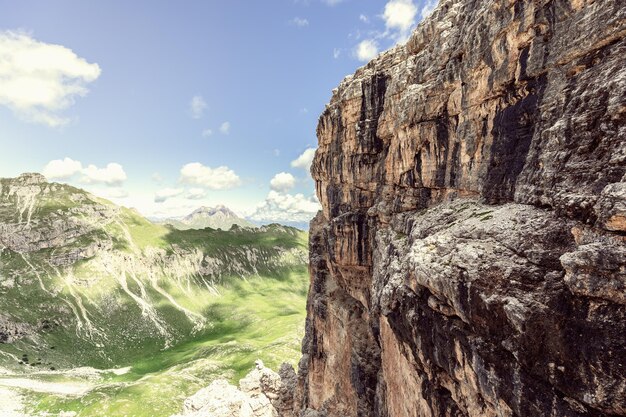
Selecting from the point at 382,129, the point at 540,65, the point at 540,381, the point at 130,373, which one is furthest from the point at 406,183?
the point at 130,373

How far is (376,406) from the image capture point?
141 feet

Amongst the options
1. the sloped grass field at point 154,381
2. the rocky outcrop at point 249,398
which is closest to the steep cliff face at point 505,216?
the rocky outcrop at point 249,398

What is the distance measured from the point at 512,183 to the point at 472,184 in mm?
5997

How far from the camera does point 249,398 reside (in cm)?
7144

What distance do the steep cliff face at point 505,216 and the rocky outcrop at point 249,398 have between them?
31.5 meters

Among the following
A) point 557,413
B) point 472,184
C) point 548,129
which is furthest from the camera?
point 472,184

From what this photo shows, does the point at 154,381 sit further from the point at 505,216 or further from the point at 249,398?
the point at 505,216

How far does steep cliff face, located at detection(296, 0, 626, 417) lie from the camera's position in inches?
620

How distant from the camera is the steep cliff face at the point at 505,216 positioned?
51.7 feet

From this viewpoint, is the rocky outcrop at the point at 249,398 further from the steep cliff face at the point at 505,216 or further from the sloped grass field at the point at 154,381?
the sloped grass field at the point at 154,381

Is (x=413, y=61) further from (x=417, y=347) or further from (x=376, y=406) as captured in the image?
(x=376, y=406)

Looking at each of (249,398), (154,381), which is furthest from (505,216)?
(154,381)

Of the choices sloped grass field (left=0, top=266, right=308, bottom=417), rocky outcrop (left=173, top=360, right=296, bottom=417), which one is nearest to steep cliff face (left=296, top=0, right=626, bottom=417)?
rocky outcrop (left=173, top=360, right=296, bottom=417)

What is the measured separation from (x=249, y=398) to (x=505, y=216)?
70.1 metres
